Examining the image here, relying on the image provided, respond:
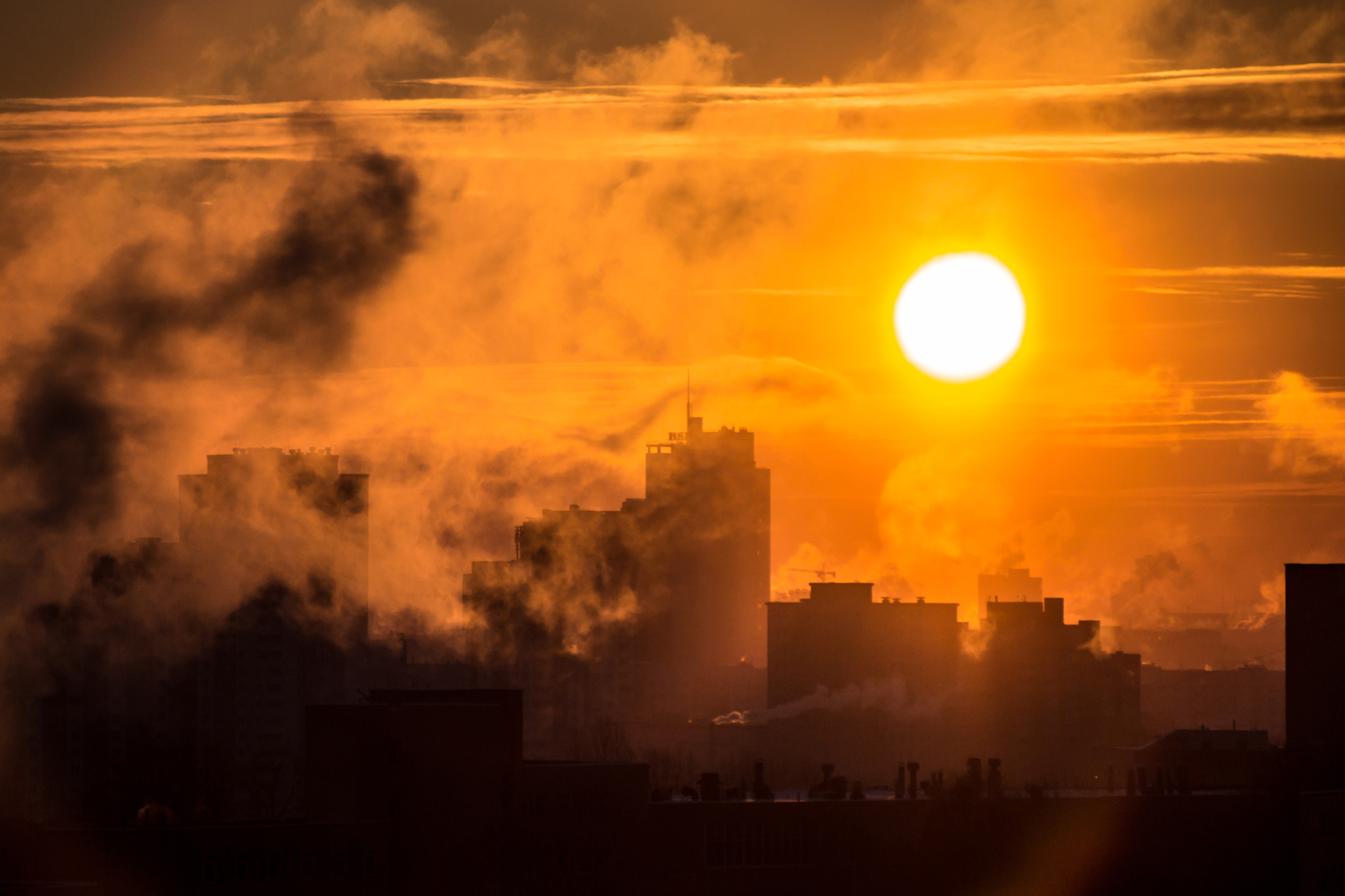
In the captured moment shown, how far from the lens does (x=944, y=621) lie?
17838 cm

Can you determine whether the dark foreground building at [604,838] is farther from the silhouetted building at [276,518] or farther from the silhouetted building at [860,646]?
the silhouetted building at [860,646]

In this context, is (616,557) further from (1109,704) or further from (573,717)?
(1109,704)

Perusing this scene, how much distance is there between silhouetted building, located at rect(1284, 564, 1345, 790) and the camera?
8288 cm

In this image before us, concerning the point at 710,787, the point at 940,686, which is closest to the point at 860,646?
the point at 940,686

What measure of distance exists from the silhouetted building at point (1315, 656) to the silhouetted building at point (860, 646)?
8564cm

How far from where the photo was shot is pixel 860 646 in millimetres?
173875

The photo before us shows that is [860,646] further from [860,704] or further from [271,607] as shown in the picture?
[271,607]

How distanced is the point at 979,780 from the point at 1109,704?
105 metres

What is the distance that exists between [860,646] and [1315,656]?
297 feet

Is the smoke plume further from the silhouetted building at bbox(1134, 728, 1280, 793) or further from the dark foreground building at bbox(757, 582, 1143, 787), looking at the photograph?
the silhouetted building at bbox(1134, 728, 1280, 793)

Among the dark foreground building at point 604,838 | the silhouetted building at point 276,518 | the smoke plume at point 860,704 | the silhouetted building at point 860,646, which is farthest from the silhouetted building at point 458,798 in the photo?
the silhouetted building at point 860,646

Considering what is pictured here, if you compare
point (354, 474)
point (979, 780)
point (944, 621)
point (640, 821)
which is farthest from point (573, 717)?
point (640, 821)

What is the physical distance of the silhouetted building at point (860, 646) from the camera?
567ft

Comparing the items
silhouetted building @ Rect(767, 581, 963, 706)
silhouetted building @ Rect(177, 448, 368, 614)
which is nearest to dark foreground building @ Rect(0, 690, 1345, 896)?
silhouetted building @ Rect(177, 448, 368, 614)
